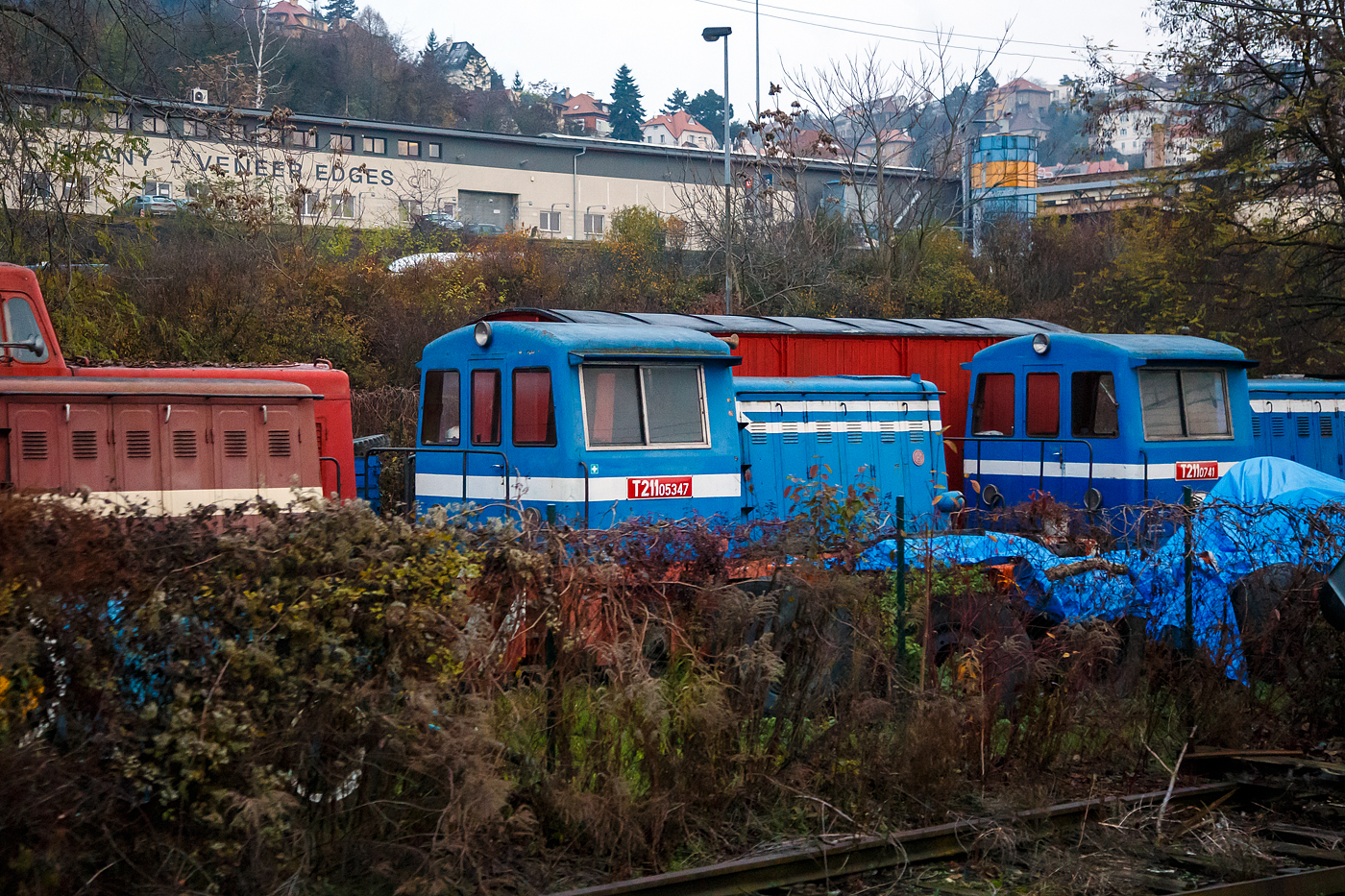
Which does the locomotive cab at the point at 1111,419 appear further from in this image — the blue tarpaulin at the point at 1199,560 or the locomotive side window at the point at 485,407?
the locomotive side window at the point at 485,407

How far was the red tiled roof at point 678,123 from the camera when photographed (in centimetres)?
10878

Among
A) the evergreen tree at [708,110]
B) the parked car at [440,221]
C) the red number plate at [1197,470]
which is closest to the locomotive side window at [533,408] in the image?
the red number plate at [1197,470]

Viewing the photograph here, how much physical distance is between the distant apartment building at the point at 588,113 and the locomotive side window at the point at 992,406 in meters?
90.7

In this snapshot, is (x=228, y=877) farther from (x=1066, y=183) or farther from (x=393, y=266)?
(x=1066, y=183)

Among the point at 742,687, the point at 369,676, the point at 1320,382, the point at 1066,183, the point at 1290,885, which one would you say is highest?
the point at 1066,183

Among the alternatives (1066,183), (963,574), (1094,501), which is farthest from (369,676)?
(1066,183)

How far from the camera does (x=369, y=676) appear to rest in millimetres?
4973

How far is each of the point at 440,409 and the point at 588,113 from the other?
107 metres

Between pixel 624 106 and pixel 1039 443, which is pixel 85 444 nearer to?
pixel 1039 443

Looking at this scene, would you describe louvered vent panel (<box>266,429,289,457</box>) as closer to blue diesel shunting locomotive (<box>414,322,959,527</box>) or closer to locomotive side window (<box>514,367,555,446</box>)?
blue diesel shunting locomotive (<box>414,322,959,527</box>)

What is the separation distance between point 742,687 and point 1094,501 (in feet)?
29.3

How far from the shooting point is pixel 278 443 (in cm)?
835

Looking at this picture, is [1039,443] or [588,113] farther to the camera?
[588,113]

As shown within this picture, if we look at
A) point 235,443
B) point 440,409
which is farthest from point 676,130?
point 235,443
